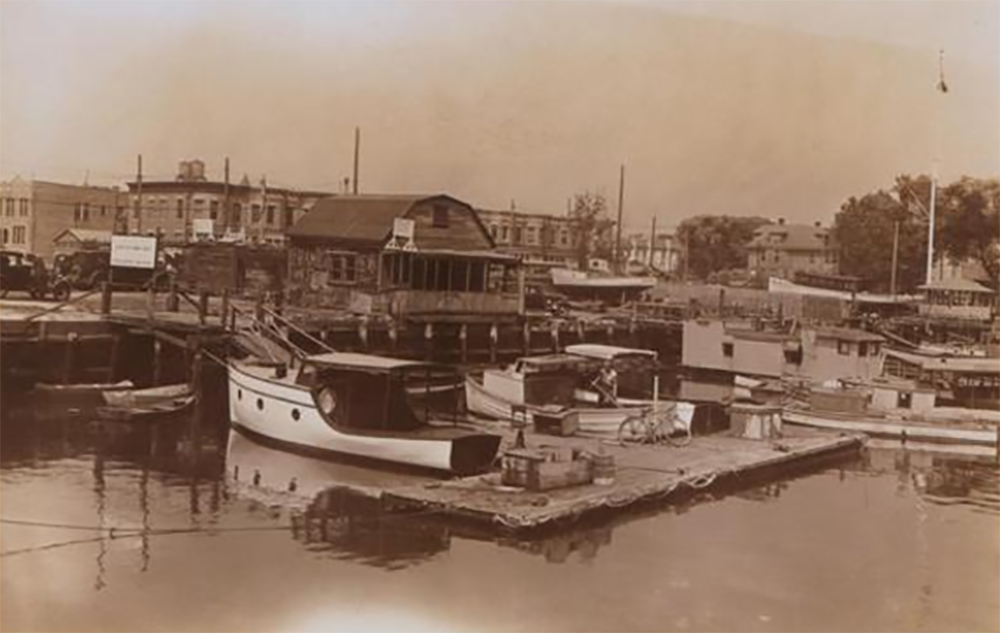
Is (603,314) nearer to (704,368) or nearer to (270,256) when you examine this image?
(704,368)

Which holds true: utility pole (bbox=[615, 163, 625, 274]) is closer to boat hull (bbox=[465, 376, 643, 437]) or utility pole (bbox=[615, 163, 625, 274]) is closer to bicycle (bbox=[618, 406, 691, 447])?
boat hull (bbox=[465, 376, 643, 437])

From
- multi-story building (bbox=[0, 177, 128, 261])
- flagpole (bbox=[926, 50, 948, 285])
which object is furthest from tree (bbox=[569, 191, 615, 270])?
multi-story building (bbox=[0, 177, 128, 261])

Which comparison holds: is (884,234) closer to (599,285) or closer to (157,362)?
(599,285)

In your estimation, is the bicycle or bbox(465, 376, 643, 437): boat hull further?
the bicycle

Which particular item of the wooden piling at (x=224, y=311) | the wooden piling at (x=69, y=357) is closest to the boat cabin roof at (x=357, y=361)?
the wooden piling at (x=224, y=311)

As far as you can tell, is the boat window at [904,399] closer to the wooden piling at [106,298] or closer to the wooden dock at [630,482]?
the wooden dock at [630,482]

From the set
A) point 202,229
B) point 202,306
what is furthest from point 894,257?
point 202,306

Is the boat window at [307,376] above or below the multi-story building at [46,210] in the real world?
below
